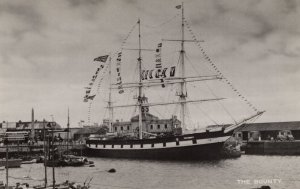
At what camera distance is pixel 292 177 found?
126 feet

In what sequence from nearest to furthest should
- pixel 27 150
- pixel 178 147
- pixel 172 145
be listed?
1. pixel 178 147
2. pixel 172 145
3. pixel 27 150

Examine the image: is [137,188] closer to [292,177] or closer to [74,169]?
[292,177]

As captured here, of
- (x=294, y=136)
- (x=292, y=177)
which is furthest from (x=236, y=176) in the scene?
(x=294, y=136)

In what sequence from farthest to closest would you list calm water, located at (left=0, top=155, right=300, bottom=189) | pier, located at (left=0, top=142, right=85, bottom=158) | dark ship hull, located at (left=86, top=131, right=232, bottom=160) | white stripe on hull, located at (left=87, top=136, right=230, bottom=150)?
pier, located at (left=0, top=142, right=85, bottom=158) < dark ship hull, located at (left=86, top=131, right=232, bottom=160) < white stripe on hull, located at (left=87, top=136, right=230, bottom=150) < calm water, located at (left=0, top=155, right=300, bottom=189)

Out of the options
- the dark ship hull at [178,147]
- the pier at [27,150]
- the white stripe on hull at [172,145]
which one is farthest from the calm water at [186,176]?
the pier at [27,150]

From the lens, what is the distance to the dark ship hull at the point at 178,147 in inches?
2190

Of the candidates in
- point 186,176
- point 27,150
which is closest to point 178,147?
point 186,176

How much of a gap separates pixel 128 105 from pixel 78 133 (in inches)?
1500

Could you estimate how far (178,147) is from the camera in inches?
2250

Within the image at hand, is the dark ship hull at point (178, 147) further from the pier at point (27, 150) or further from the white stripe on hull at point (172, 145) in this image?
the pier at point (27, 150)

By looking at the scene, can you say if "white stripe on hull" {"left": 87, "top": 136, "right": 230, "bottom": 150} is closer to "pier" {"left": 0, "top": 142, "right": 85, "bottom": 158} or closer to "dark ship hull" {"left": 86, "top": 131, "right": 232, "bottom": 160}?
"dark ship hull" {"left": 86, "top": 131, "right": 232, "bottom": 160}

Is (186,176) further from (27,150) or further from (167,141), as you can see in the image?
(27,150)

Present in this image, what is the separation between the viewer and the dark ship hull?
55.6 meters

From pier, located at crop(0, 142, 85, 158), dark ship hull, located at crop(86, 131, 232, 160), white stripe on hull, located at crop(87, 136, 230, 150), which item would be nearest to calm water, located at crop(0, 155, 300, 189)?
dark ship hull, located at crop(86, 131, 232, 160)
